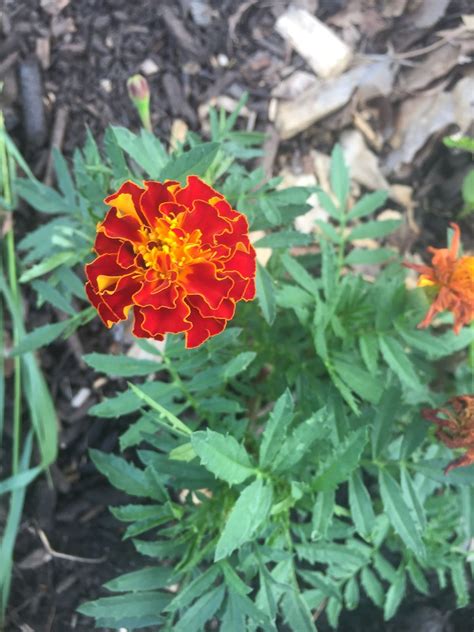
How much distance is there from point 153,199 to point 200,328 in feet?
0.60

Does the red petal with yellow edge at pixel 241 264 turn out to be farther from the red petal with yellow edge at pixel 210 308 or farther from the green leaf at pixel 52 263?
the green leaf at pixel 52 263

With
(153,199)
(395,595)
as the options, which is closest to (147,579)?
(395,595)

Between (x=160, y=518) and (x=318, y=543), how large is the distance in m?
0.30

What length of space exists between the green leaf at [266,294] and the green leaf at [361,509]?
0.32 m

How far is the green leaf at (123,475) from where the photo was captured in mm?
1121

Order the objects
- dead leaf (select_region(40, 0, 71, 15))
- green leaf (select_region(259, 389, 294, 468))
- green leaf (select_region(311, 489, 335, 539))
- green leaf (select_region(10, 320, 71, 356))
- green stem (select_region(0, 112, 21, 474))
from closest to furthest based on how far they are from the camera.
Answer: green leaf (select_region(259, 389, 294, 468)) → green leaf (select_region(311, 489, 335, 539)) → green leaf (select_region(10, 320, 71, 356)) → green stem (select_region(0, 112, 21, 474)) → dead leaf (select_region(40, 0, 71, 15))

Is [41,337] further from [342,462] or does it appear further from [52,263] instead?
[342,462]

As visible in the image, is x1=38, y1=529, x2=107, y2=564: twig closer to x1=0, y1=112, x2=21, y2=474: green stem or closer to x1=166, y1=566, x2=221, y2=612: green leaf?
x1=0, y1=112, x2=21, y2=474: green stem

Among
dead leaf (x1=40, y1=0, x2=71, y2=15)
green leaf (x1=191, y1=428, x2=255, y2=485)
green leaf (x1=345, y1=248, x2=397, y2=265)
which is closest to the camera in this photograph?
green leaf (x1=191, y1=428, x2=255, y2=485)

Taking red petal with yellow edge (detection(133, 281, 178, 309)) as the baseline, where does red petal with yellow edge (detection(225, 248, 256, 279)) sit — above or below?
below

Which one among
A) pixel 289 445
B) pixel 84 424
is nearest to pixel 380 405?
pixel 289 445

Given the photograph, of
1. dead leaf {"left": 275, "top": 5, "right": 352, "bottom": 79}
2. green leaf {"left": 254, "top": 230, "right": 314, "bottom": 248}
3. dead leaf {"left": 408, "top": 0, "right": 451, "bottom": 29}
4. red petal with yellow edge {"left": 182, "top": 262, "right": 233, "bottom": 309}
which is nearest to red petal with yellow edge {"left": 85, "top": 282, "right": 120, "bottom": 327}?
red petal with yellow edge {"left": 182, "top": 262, "right": 233, "bottom": 309}

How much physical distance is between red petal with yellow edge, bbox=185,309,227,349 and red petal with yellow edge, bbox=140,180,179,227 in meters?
0.14

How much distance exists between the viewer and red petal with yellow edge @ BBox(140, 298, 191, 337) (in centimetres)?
88
